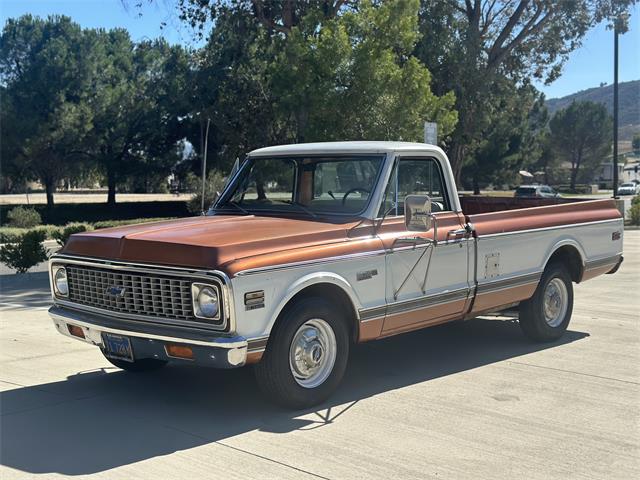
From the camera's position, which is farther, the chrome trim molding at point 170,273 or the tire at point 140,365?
the tire at point 140,365

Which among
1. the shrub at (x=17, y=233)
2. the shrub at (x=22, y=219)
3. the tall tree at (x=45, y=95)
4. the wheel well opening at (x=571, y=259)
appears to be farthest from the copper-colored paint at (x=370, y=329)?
the tall tree at (x=45, y=95)

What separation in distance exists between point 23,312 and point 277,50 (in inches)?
621

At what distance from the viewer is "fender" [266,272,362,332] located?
529 cm

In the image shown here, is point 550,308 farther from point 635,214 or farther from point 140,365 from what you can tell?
point 635,214

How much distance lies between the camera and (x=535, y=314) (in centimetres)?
782

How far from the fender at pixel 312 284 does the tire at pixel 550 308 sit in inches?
108

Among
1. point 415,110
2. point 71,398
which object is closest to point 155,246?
point 71,398

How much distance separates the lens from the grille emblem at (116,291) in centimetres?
554

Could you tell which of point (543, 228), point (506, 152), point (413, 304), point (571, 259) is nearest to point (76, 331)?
point (413, 304)

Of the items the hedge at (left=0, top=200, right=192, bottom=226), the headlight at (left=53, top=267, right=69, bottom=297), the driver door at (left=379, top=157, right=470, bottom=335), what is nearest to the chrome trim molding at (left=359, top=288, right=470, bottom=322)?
the driver door at (left=379, top=157, right=470, bottom=335)

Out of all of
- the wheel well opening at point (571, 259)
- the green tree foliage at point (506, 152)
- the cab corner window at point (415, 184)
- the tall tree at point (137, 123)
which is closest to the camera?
the cab corner window at point (415, 184)

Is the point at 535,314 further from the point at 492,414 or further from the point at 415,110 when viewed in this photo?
the point at 415,110

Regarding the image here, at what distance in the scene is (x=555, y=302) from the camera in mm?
8156

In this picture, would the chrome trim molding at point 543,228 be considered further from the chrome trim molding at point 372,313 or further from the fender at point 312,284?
the fender at point 312,284
